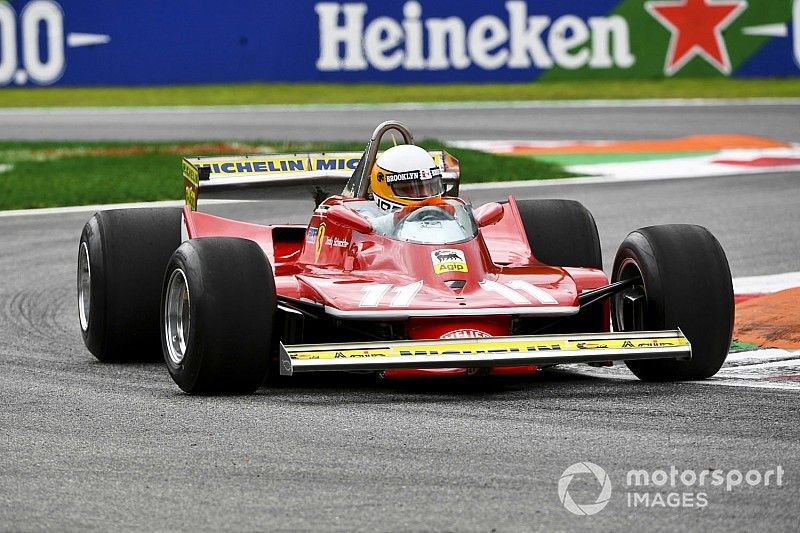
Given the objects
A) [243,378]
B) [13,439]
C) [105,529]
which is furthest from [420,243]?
[105,529]

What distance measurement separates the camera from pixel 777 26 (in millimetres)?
28297

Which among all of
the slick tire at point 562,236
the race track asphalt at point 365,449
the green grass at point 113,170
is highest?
the slick tire at point 562,236

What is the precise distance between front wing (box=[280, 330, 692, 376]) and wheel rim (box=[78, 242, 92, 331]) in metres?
2.40

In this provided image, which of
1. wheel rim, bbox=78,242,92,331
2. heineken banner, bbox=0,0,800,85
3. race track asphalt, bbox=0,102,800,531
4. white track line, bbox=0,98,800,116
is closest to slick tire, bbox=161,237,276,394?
race track asphalt, bbox=0,102,800,531

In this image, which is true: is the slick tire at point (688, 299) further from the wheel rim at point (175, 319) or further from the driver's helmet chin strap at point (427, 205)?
the wheel rim at point (175, 319)

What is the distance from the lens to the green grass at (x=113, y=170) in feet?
56.5

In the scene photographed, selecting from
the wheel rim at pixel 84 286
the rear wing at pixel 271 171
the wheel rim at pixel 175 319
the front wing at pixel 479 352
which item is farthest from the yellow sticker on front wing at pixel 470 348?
the rear wing at pixel 271 171

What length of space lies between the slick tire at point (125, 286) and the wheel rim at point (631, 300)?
267 centimetres

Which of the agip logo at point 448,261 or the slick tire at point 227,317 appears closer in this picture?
the slick tire at point 227,317

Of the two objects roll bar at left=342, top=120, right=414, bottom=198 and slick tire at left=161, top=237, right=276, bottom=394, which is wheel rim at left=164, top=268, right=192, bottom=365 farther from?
roll bar at left=342, top=120, right=414, bottom=198

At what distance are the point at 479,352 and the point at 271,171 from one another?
12.0ft

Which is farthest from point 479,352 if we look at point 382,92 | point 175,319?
point 382,92

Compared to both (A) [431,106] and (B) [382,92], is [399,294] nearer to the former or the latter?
(A) [431,106]

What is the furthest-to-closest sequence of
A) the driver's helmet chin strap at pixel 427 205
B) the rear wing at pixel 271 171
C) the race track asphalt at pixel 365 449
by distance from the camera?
the rear wing at pixel 271 171 < the driver's helmet chin strap at pixel 427 205 < the race track asphalt at pixel 365 449
